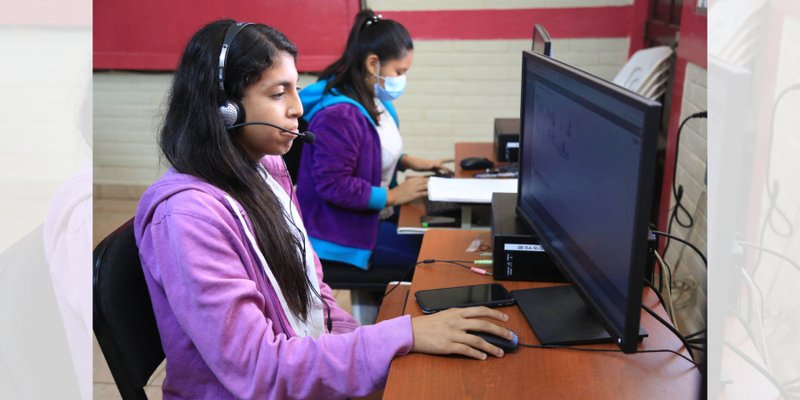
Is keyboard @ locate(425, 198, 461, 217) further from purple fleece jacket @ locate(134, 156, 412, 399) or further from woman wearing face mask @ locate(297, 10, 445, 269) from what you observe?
purple fleece jacket @ locate(134, 156, 412, 399)

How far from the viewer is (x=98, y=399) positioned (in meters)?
2.09

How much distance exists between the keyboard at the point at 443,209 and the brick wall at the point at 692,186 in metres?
0.73

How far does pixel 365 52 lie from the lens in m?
2.06

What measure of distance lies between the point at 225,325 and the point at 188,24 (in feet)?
9.57

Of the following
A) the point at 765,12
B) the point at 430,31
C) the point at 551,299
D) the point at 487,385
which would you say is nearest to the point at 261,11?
the point at 430,31

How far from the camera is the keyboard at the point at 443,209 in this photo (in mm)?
1987

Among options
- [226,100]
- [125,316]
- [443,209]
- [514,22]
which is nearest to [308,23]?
[514,22]

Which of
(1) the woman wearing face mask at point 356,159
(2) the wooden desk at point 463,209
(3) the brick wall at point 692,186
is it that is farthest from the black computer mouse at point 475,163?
(3) the brick wall at point 692,186

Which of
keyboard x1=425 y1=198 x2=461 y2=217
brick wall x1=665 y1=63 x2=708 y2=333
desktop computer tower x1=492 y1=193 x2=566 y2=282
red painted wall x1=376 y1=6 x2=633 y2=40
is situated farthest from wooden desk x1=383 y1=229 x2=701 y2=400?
red painted wall x1=376 y1=6 x2=633 y2=40

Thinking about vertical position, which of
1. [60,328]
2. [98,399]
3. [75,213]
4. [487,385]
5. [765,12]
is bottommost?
[98,399]

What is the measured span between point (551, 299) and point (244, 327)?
1.79 ft

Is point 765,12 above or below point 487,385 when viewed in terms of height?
above

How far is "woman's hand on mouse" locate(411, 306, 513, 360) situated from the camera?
3.34 feet

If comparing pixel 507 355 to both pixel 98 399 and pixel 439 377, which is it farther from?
pixel 98 399
